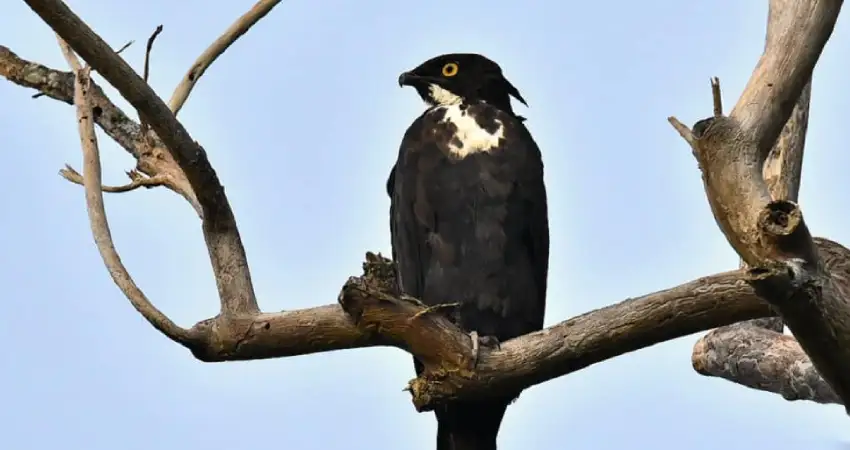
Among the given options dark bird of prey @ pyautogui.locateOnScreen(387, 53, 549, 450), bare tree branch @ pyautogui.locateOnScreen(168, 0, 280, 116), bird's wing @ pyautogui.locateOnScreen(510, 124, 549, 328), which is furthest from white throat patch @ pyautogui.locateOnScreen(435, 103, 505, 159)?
bare tree branch @ pyautogui.locateOnScreen(168, 0, 280, 116)

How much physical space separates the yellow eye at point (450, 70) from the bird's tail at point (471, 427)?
66.8 inches

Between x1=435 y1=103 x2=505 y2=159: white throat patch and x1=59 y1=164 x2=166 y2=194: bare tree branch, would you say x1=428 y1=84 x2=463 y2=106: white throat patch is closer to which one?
x1=435 y1=103 x2=505 y2=159: white throat patch

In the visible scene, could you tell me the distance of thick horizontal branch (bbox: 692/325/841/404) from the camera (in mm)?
5422

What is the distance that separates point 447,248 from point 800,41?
220cm

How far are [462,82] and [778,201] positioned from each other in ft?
10.4

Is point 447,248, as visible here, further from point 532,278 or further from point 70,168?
point 70,168

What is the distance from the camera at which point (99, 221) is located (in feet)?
14.2

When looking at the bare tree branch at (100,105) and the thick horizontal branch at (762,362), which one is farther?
the thick horizontal branch at (762,362)

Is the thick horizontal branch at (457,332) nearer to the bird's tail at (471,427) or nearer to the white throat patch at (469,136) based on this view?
the bird's tail at (471,427)

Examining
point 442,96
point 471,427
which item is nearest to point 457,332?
point 471,427

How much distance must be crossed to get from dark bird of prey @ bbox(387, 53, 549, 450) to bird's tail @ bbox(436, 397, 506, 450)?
0.02m

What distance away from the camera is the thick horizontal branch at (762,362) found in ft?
17.8

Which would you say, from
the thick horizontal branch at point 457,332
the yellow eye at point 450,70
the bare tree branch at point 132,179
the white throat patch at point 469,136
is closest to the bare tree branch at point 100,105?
the bare tree branch at point 132,179

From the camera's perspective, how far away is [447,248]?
17.8 feet
